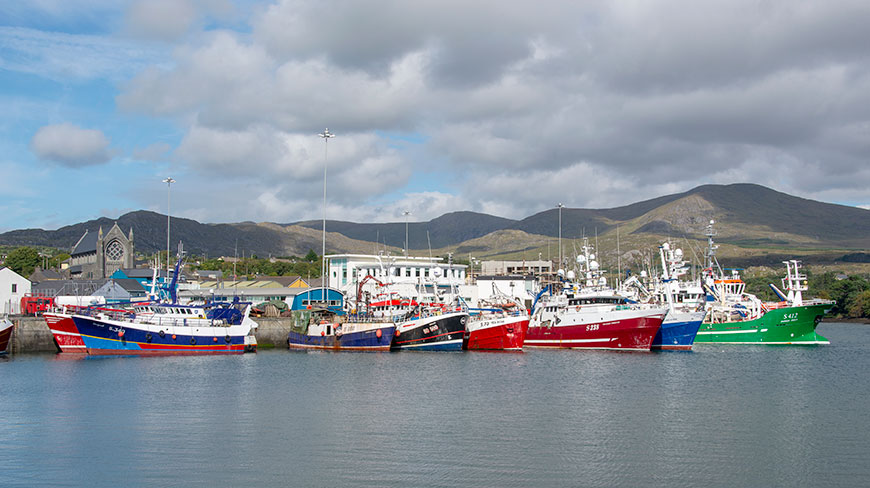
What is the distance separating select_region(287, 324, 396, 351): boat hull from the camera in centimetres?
6556

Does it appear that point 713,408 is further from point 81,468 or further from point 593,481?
point 81,468

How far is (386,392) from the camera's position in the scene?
4147 cm

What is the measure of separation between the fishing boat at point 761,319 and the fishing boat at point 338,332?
3298cm

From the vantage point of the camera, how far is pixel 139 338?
62812 millimetres

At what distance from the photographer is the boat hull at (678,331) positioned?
216 feet

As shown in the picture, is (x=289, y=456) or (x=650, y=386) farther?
(x=650, y=386)

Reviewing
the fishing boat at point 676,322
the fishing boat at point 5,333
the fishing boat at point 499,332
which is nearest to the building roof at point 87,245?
the fishing boat at point 5,333

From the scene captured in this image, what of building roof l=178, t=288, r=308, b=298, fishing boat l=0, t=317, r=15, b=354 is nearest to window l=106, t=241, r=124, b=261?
building roof l=178, t=288, r=308, b=298

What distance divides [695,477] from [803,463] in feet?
15.9

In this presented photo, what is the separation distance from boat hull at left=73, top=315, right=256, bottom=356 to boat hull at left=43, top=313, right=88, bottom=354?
512 millimetres

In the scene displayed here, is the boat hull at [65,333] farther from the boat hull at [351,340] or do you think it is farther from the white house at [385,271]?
the white house at [385,271]

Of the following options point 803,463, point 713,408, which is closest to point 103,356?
point 713,408

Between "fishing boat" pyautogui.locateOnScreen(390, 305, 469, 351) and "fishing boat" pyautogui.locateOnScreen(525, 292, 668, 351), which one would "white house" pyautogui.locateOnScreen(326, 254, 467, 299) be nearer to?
"fishing boat" pyautogui.locateOnScreen(390, 305, 469, 351)

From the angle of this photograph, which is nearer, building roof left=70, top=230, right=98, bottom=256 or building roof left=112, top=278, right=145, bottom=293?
building roof left=112, top=278, right=145, bottom=293
